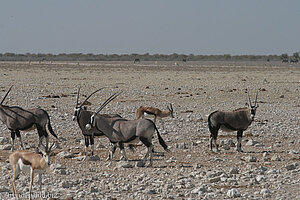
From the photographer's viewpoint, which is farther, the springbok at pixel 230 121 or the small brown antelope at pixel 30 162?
the springbok at pixel 230 121

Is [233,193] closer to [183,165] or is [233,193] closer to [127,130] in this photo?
[183,165]

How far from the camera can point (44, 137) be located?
44.3ft

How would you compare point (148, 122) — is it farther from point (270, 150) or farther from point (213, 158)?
point (270, 150)

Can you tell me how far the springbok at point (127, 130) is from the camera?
1195cm

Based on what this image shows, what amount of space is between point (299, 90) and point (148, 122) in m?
21.9

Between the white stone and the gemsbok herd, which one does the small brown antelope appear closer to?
the gemsbok herd

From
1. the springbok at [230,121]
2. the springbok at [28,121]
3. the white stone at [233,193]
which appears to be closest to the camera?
the white stone at [233,193]

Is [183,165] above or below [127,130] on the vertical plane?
below

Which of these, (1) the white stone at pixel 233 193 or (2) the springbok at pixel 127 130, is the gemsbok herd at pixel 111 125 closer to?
(2) the springbok at pixel 127 130

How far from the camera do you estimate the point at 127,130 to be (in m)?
12.1

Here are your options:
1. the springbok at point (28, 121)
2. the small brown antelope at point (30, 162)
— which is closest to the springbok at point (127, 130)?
the springbok at point (28, 121)

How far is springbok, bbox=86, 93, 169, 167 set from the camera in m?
12.0

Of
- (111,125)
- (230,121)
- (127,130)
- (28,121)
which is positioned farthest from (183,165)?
(28,121)

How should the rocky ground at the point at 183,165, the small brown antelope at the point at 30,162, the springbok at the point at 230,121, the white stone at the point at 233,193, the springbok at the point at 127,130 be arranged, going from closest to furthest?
the small brown antelope at the point at 30,162 → the white stone at the point at 233,193 → the rocky ground at the point at 183,165 → the springbok at the point at 127,130 → the springbok at the point at 230,121
